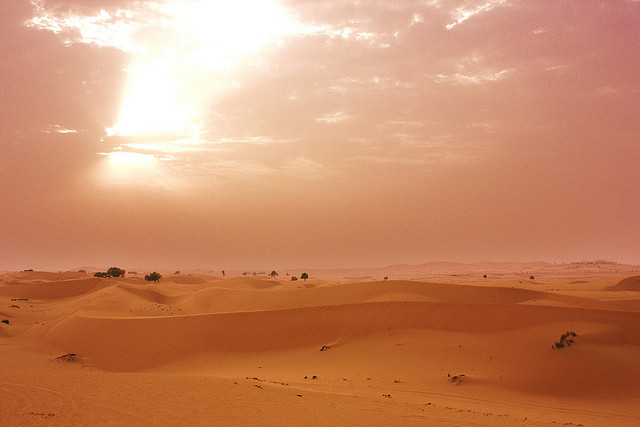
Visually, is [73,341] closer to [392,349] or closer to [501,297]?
[392,349]

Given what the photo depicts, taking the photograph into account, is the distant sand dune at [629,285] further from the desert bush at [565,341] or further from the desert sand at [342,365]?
the desert bush at [565,341]

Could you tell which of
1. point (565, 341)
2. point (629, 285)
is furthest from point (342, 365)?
point (629, 285)

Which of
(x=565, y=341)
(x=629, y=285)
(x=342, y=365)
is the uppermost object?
(x=565, y=341)

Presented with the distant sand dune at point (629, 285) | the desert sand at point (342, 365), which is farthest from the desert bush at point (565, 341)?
the distant sand dune at point (629, 285)

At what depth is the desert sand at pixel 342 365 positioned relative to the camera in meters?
9.12

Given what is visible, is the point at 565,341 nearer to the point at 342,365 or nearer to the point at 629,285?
the point at 342,365

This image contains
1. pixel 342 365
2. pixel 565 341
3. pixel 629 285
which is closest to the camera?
pixel 565 341

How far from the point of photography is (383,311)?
2267 centimetres

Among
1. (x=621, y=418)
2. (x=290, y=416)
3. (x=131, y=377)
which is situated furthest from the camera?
(x=131, y=377)

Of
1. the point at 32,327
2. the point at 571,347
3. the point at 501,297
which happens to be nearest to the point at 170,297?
the point at 32,327

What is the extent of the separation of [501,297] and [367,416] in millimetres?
24186

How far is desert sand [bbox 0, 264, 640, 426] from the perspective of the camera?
29.9 ft

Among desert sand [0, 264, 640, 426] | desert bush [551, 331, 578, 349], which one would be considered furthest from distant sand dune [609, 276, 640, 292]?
desert bush [551, 331, 578, 349]

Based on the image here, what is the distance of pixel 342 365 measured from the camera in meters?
17.2
